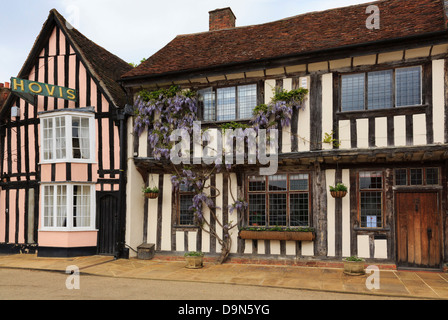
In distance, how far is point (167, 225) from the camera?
1077 centimetres

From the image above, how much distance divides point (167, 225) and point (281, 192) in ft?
10.7

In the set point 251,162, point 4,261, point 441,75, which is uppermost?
point 441,75

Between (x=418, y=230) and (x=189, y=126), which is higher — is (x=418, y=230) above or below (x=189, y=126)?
below

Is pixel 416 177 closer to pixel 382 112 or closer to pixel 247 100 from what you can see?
pixel 382 112

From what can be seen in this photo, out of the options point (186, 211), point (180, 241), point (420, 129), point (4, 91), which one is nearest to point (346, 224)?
point (420, 129)

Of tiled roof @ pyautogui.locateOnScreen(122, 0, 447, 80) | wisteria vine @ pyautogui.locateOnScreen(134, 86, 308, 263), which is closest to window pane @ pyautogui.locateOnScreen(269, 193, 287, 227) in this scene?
wisteria vine @ pyautogui.locateOnScreen(134, 86, 308, 263)

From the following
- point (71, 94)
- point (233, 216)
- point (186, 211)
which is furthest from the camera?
point (71, 94)

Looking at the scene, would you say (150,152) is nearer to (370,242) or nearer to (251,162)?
(251,162)

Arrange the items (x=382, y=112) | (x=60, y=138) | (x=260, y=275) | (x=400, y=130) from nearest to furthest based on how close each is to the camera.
→ (x=260, y=275)
(x=400, y=130)
(x=382, y=112)
(x=60, y=138)

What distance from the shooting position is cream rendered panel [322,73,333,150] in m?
9.22

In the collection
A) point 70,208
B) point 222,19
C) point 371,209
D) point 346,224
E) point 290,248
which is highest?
point 222,19

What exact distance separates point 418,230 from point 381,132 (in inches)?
90.9

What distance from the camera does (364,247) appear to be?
8969 millimetres

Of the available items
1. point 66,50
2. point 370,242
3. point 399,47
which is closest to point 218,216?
point 370,242
